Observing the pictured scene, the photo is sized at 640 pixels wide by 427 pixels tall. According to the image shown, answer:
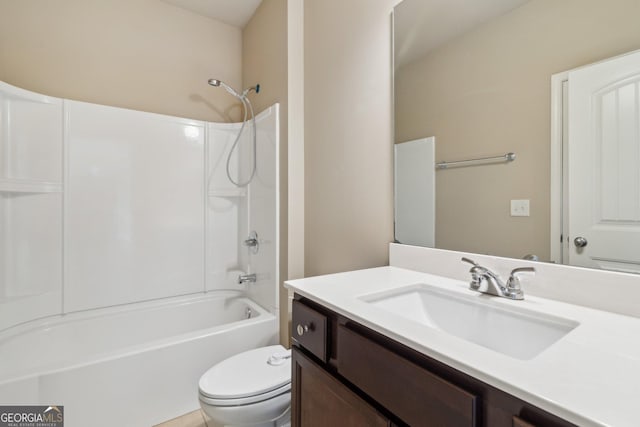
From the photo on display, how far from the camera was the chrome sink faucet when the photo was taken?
83 centimetres

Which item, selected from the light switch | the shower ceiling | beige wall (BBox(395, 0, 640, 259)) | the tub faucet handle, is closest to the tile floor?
the tub faucet handle

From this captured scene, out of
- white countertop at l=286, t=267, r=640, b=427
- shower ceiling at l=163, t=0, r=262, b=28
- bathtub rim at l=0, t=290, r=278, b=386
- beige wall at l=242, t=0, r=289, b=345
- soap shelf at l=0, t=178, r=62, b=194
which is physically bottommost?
bathtub rim at l=0, t=290, r=278, b=386

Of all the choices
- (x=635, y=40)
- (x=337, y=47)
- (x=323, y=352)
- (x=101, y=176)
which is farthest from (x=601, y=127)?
(x=101, y=176)

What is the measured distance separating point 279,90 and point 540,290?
5.74 ft

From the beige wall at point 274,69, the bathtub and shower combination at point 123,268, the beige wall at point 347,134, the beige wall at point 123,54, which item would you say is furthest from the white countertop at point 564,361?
the beige wall at point 123,54

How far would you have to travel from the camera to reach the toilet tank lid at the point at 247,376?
1.21 meters

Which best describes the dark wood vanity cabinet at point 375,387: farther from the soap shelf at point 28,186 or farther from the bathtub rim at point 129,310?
the soap shelf at point 28,186

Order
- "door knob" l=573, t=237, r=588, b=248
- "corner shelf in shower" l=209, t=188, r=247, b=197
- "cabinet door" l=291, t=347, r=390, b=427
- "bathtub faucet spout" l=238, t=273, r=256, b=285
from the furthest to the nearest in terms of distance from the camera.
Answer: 1. "corner shelf in shower" l=209, t=188, r=247, b=197
2. "bathtub faucet spout" l=238, t=273, r=256, b=285
3. "door knob" l=573, t=237, r=588, b=248
4. "cabinet door" l=291, t=347, r=390, b=427

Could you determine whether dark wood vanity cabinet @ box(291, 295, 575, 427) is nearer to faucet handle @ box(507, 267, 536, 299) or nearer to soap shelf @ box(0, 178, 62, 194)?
faucet handle @ box(507, 267, 536, 299)

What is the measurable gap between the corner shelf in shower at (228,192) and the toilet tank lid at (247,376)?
1.30 m

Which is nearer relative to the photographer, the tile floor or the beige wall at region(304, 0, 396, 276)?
the beige wall at region(304, 0, 396, 276)

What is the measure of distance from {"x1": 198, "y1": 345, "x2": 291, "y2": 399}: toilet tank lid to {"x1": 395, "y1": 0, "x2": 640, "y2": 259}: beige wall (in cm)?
94

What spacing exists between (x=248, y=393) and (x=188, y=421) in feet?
2.21

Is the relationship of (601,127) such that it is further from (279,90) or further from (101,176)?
(101,176)
